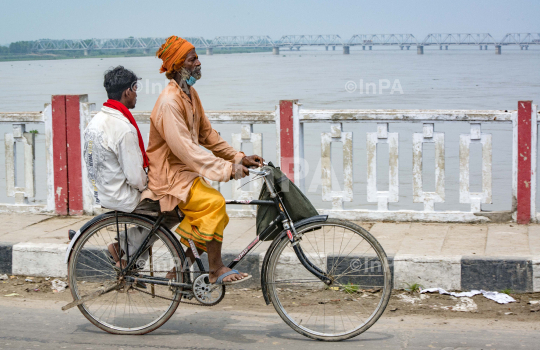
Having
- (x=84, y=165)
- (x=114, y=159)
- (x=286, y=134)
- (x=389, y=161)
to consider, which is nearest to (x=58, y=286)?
(x=84, y=165)

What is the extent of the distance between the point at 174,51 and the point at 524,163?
3.35 meters

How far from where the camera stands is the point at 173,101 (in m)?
3.60

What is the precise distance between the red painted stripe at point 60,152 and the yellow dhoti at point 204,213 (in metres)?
2.98

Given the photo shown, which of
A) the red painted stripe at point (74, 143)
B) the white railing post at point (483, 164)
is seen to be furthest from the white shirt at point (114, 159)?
the white railing post at point (483, 164)

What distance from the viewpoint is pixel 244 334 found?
12.8 feet

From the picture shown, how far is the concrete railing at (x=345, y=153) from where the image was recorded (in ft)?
18.5

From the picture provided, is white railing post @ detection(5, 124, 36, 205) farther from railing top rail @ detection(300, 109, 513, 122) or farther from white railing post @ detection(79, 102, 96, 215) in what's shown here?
railing top rail @ detection(300, 109, 513, 122)

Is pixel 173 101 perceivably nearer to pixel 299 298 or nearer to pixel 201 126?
pixel 201 126

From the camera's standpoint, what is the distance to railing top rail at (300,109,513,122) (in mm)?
→ 5656

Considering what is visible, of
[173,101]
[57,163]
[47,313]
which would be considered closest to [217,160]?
[173,101]

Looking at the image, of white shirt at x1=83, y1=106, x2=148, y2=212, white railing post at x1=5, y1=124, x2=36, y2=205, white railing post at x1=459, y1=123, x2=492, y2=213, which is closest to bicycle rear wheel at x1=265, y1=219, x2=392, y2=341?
→ white shirt at x1=83, y1=106, x2=148, y2=212

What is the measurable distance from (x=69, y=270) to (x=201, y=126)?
1.15 metres

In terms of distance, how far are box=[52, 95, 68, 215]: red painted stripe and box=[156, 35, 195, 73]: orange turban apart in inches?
115

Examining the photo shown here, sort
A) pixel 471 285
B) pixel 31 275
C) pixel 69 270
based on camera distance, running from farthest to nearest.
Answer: pixel 31 275 → pixel 471 285 → pixel 69 270
